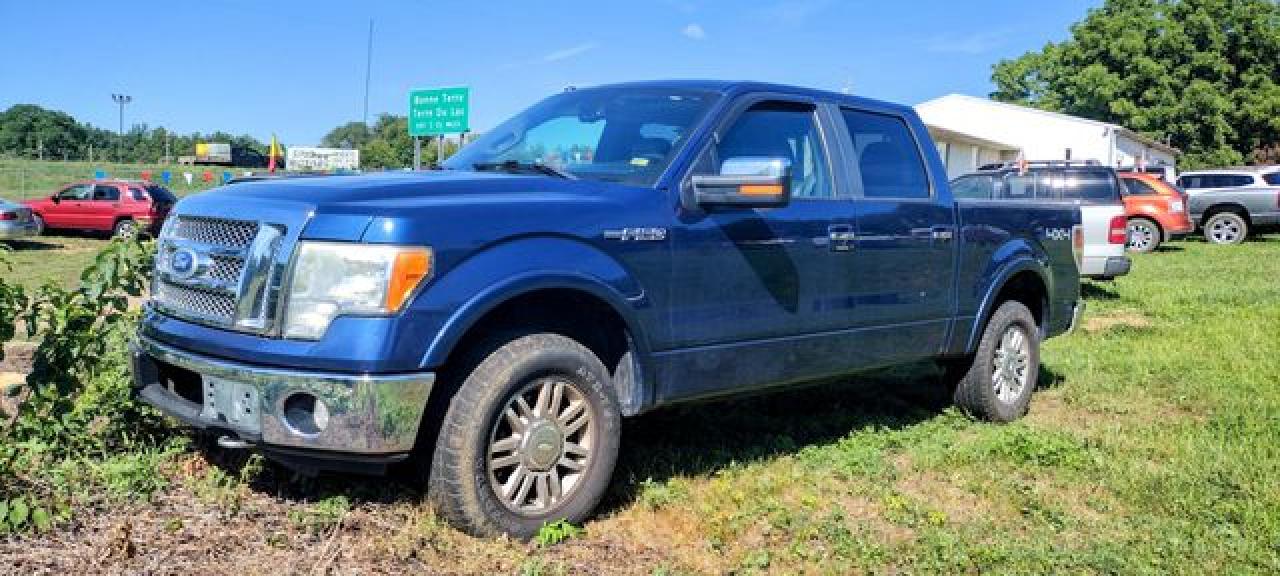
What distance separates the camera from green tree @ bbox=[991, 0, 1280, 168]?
50.6 m

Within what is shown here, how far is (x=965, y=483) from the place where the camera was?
4785mm

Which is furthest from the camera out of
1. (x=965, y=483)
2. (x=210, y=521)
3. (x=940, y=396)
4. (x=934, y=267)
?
(x=940, y=396)

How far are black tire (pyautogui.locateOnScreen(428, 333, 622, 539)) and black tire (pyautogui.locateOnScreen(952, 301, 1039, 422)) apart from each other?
2915 millimetres

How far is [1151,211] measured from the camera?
19781 mm

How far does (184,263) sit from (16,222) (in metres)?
19.9

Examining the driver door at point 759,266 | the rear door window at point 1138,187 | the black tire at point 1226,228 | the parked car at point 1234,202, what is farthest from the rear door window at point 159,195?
the black tire at point 1226,228

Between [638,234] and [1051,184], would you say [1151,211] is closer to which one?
[1051,184]

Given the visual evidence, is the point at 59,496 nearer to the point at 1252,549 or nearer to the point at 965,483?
the point at 965,483

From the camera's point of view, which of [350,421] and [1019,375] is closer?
[350,421]

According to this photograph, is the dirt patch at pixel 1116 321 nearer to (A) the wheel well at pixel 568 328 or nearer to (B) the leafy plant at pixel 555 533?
(A) the wheel well at pixel 568 328

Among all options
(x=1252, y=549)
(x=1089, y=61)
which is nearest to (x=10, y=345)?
(x=1252, y=549)

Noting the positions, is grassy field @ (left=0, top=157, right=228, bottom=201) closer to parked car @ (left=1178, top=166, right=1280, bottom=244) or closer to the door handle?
parked car @ (left=1178, top=166, right=1280, bottom=244)

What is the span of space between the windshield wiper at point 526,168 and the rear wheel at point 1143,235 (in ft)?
61.0

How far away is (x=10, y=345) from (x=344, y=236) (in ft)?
17.8
